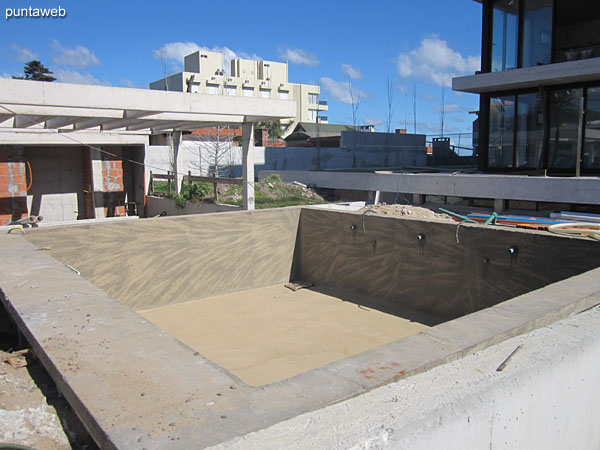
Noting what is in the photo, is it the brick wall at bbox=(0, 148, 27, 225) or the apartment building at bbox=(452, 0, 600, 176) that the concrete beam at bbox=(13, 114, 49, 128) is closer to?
the brick wall at bbox=(0, 148, 27, 225)

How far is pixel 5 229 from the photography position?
8.25m

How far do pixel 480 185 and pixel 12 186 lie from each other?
13.6m

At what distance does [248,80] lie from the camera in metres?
75.8

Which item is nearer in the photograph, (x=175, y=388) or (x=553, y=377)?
(x=175, y=388)

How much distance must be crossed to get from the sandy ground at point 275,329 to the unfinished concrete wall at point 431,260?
59 cm

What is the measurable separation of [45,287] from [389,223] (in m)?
6.61

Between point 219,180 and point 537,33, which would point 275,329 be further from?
point 537,33

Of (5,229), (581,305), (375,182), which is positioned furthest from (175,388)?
(375,182)

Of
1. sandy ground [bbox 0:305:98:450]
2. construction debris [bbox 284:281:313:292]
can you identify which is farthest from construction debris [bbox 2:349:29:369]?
construction debris [bbox 284:281:313:292]

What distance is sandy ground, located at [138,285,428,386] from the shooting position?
718 centimetres

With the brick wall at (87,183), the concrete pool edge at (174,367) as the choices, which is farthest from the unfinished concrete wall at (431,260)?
the brick wall at (87,183)

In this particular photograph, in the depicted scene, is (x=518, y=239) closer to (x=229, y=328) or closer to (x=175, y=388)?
(x=229, y=328)

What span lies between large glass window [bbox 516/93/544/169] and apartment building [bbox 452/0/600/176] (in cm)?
3

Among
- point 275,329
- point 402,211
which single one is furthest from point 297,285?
point 402,211
